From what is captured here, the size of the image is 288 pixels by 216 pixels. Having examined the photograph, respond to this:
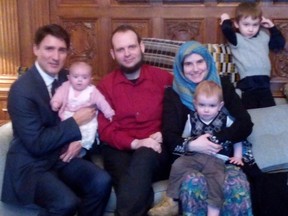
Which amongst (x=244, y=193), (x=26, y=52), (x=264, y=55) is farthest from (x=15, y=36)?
(x=244, y=193)

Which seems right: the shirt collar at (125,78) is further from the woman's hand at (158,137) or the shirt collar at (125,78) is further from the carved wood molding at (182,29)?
the carved wood molding at (182,29)

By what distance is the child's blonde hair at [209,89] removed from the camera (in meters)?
2.22

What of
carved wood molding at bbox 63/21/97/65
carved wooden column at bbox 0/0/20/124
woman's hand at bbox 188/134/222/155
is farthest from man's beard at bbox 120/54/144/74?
carved wooden column at bbox 0/0/20/124

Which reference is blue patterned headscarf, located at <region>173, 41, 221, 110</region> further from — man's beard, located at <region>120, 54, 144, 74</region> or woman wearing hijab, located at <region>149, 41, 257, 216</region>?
man's beard, located at <region>120, 54, 144, 74</region>

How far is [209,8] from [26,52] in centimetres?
138

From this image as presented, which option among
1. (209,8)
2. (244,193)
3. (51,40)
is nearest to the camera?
(244,193)

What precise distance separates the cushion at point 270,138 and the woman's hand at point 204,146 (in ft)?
0.99

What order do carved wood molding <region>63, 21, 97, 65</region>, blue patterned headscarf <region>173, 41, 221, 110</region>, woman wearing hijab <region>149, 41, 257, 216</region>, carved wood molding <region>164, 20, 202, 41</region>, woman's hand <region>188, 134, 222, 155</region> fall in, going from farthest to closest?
carved wood molding <region>63, 21, 97, 65</region> < carved wood molding <region>164, 20, 202, 41</region> < blue patterned headscarf <region>173, 41, 221, 110</region> < woman's hand <region>188, 134, 222, 155</region> < woman wearing hijab <region>149, 41, 257, 216</region>

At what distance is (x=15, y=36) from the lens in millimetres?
3277

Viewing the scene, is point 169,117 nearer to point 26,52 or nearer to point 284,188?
point 284,188

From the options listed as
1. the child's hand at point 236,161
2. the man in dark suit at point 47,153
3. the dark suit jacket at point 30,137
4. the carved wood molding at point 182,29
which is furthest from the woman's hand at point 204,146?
the carved wood molding at point 182,29

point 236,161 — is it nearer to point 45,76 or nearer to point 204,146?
point 204,146

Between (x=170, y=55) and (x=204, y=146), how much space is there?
2.67ft

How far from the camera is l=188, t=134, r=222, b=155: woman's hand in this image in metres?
2.21
